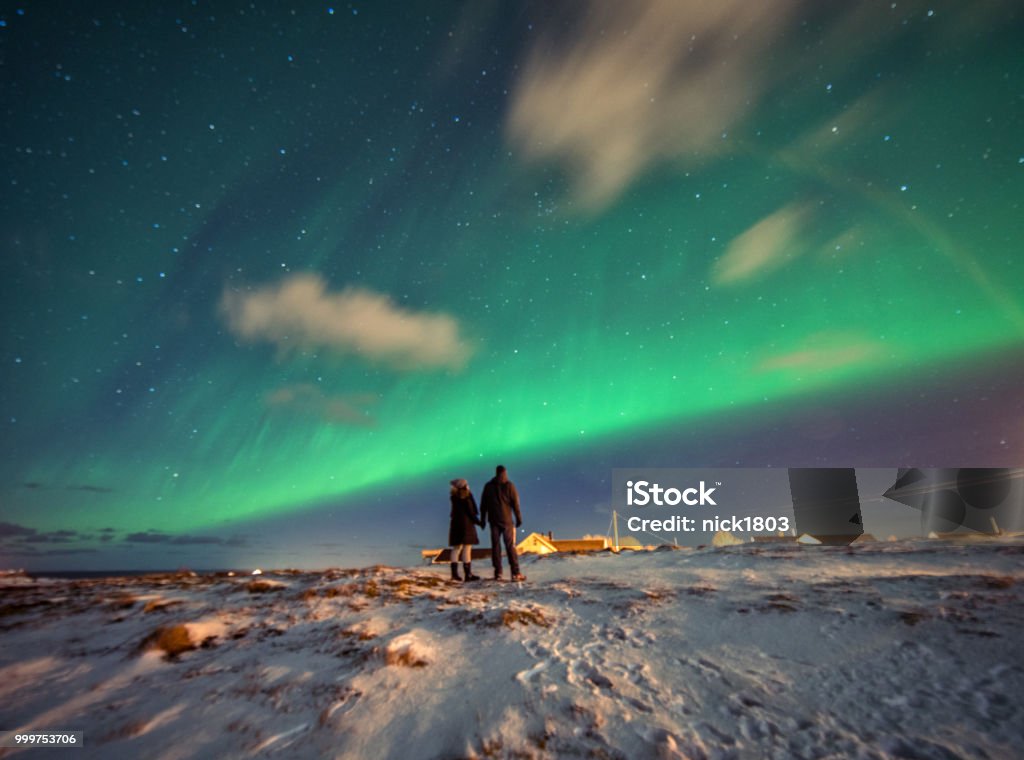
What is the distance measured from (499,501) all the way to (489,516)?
46 cm

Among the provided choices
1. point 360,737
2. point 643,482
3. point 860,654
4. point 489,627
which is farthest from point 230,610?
point 643,482

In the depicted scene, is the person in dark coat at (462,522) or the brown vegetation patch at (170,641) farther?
the person in dark coat at (462,522)

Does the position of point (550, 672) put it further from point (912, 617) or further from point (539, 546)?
point (539, 546)

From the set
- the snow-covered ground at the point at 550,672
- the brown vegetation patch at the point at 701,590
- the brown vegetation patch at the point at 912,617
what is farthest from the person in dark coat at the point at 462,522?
the brown vegetation patch at the point at 912,617

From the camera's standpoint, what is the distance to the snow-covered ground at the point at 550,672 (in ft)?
9.88

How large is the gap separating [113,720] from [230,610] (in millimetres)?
3161

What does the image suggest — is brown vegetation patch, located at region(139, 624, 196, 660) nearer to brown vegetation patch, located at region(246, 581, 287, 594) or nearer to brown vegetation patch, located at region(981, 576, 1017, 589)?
brown vegetation patch, located at region(246, 581, 287, 594)

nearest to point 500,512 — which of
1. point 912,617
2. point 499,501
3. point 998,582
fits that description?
point 499,501

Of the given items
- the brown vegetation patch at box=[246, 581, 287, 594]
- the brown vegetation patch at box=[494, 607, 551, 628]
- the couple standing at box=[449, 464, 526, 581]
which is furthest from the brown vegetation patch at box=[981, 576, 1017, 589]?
A: the brown vegetation patch at box=[246, 581, 287, 594]

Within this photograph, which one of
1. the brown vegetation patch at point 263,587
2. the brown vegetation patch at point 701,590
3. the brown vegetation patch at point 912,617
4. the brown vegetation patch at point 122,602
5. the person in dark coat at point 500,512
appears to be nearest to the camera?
the brown vegetation patch at point 912,617

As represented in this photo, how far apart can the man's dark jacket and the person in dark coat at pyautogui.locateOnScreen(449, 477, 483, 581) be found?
0.96 feet

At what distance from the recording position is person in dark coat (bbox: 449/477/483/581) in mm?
9695

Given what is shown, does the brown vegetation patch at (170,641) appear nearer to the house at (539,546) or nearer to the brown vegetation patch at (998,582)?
the brown vegetation patch at (998,582)

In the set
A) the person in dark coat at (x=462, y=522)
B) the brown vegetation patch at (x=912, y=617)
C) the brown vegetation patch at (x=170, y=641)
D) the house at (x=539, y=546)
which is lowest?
the house at (x=539, y=546)
